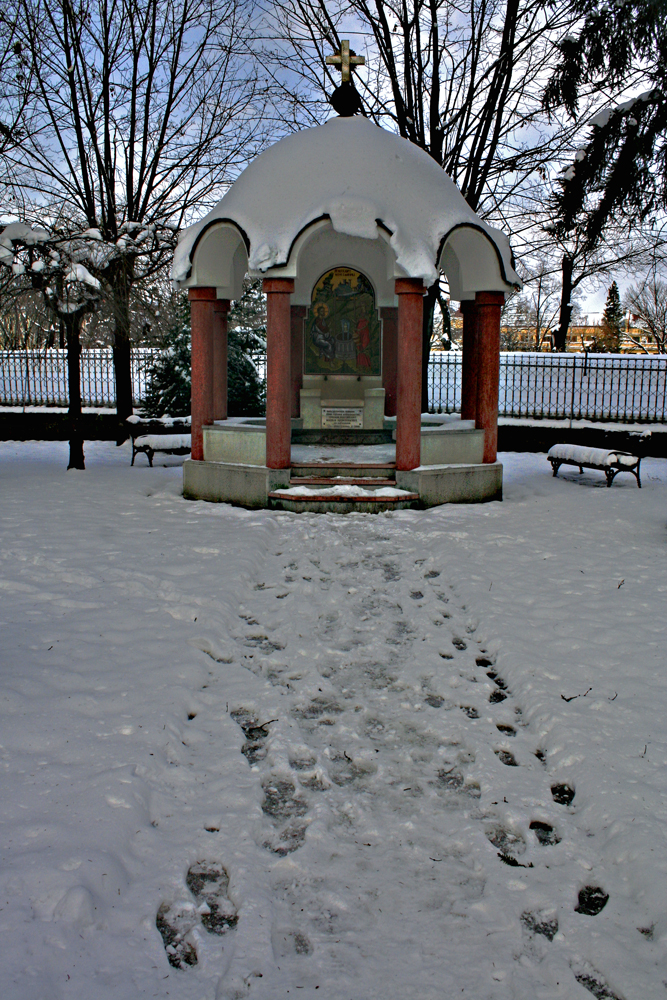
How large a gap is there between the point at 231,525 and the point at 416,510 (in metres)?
2.37

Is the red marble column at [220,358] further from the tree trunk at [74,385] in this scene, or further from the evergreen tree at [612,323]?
the evergreen tree at [612,323]

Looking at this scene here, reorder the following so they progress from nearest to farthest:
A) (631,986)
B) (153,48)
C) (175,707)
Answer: (631,986), (175,707), (153,48)

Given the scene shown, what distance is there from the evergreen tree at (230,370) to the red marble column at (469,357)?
633 cm

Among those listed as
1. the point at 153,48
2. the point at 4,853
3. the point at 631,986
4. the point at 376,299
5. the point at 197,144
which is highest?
the point at 153,48

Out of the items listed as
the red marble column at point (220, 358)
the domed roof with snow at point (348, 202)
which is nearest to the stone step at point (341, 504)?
the domed roof with snow at point (348, 202)

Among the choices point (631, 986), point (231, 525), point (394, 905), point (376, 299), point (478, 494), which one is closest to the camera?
point (631, 986)

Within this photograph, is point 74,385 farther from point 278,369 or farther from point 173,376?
point 173,376

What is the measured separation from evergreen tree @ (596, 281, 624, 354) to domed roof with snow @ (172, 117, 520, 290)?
141ft

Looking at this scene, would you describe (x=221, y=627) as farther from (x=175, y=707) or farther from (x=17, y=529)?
(x=17, y=529)

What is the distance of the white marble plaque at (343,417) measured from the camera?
12211 millimetres

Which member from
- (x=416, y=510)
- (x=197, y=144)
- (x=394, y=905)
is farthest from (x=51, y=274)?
(x=394, y=905)

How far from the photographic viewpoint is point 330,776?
3.48 m

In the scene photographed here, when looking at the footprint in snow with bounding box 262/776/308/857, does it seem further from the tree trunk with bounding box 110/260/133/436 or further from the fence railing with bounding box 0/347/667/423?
the fence railing with bounding box 0/347/667/423

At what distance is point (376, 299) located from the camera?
12.0m
